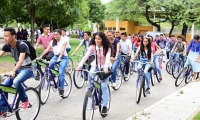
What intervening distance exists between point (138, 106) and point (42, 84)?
239 centimetres

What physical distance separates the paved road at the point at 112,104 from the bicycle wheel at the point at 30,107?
0.25 meters

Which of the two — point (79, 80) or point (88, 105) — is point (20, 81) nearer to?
point (88, 105)

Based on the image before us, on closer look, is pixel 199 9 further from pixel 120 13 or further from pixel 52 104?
pixel 52 104

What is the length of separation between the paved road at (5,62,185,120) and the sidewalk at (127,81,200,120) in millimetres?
488

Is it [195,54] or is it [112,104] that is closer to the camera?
[112,104]

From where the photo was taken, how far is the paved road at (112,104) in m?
6.89

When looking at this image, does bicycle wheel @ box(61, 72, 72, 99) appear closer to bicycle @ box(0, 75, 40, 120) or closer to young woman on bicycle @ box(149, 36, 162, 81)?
bicycle @ box(0, 75, 40, 120)

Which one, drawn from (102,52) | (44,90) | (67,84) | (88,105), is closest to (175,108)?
(102,52)

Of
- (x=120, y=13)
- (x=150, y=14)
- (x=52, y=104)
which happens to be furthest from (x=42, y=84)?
(x=150, y=14)

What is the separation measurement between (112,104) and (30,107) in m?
2.58

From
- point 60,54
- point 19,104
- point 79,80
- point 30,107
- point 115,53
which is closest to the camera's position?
point 19,104

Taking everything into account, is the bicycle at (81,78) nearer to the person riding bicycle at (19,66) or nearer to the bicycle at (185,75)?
the bicycle at (185,75)

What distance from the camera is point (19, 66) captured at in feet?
18.6

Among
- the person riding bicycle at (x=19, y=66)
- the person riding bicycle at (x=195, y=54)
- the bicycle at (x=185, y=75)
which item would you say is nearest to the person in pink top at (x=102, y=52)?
the person riding bicycle at (x=19, y=66)
